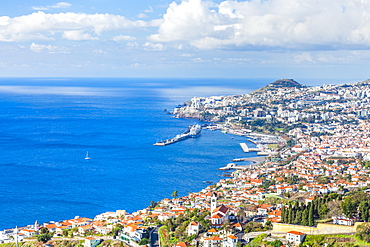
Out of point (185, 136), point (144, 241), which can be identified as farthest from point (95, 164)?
point (144, 241)

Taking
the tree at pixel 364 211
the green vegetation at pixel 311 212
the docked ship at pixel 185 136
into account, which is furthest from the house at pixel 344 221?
the docked ship at pixel 185 136

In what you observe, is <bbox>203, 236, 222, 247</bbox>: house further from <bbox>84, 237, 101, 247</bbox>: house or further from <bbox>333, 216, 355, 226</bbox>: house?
<bbox>84, 237, 101, 247</bbox>: house

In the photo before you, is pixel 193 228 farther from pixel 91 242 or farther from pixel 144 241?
pixel 91 242

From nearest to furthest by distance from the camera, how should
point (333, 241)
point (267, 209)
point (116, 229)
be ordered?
point (333, 241) → point (116, 229) → point (267, 209)

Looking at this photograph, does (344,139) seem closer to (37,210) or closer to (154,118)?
(154,118)

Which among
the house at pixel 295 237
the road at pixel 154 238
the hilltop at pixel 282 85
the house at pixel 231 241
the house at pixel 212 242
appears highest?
the hilltop at pixel 282 85

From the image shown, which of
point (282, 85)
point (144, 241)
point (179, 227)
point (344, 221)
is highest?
point (282, 85)

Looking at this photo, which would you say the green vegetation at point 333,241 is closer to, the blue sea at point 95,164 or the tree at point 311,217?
the tree at point 311,217

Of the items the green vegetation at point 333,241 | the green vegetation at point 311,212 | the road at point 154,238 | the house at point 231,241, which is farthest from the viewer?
the road at point 154,238
